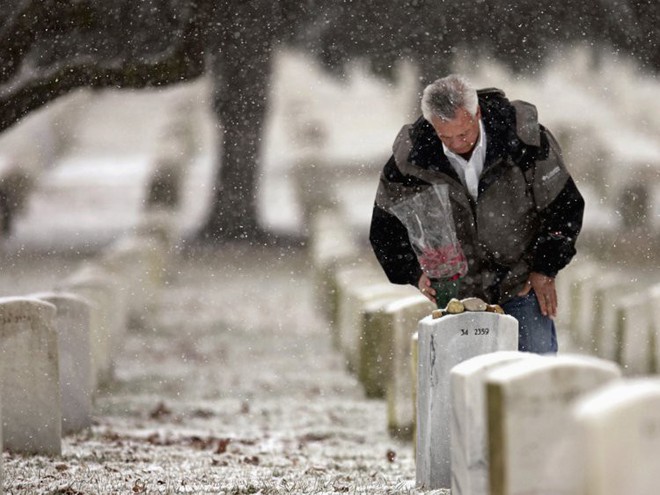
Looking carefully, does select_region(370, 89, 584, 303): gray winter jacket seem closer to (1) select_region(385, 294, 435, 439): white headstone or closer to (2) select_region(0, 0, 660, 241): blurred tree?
Answer: (1) select_region(385, 294, 435, 439): white headstone

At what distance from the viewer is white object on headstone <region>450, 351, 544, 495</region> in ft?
17.7

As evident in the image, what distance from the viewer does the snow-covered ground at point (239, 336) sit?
7.77 m

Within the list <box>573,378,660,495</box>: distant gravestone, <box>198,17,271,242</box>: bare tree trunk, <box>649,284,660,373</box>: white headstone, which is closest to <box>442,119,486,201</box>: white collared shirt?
<box>573,378,660,495</box>: distant gravestone

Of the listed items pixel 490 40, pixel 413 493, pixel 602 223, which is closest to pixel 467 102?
pixel 413 493

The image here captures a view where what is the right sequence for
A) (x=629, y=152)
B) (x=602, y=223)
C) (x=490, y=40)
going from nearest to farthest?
(x=490, y=40)
(x=602, y=223)
(x=629, y=152)

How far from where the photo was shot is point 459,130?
6.29 m

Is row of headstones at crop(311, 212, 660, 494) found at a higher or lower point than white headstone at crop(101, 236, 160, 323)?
higher

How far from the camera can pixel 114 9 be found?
14141mm

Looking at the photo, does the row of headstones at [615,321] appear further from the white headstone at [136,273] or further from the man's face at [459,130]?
the man's face at [459,130]

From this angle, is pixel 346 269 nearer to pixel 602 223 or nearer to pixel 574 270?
pixel 574 270

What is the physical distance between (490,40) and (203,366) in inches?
384

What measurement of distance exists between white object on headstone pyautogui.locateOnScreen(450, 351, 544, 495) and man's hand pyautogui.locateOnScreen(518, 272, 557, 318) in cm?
116

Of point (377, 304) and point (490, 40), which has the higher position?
point (490, 40)

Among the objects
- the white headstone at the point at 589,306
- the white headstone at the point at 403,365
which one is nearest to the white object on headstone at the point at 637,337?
the white headstone at the point at 589,306
